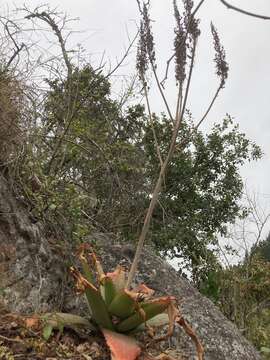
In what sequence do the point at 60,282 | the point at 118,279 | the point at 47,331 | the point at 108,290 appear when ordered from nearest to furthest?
the point at 47,331, the point at 108,290, the point at 118,279, the point at 60,282

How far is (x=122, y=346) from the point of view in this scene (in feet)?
10.1

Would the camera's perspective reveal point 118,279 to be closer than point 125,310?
No

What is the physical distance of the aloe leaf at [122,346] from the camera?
300cm

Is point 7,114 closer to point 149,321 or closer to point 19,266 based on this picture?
point 19,266

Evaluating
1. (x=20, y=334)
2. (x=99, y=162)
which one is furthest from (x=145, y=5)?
(x=99, y=162)

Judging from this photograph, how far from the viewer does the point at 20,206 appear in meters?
4.39

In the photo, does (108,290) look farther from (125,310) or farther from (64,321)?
(64,321)

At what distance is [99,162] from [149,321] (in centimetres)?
300

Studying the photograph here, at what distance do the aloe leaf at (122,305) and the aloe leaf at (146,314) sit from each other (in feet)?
0.12

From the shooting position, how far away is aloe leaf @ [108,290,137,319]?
321 centimetres

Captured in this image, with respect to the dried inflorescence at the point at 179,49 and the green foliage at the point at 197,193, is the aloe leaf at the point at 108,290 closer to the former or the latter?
the dried inflorescence at the point at 179,49

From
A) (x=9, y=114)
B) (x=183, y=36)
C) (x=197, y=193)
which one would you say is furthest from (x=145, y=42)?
(x=197, y=193)

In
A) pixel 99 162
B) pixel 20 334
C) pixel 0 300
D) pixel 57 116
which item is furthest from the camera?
pixel 99 162

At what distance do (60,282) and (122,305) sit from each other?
3.47ft
